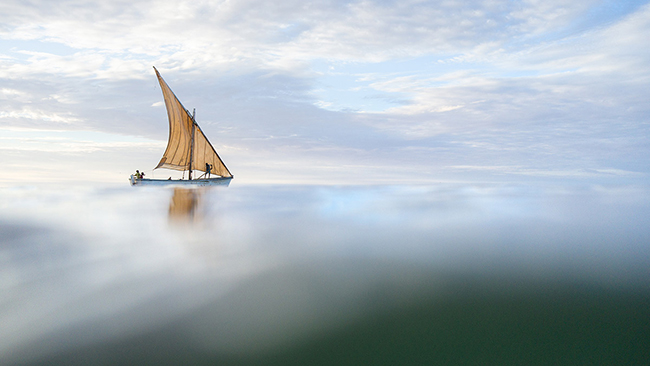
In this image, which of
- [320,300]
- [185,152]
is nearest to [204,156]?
[185,152]

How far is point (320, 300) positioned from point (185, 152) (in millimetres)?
53499

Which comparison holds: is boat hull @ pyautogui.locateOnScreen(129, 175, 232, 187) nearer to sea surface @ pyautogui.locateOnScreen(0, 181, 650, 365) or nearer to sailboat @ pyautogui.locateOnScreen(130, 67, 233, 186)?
sailboat @ pyautogui.locateOnScreen(130, 67, 233, 186)

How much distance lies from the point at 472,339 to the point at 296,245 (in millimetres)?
10278

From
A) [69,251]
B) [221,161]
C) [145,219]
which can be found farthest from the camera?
[221,161]

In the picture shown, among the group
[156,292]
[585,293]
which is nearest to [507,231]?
[585,293]

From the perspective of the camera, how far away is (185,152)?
5619 centimetres

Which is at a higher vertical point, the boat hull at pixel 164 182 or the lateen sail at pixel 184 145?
the lateen sail at pixel 184 145

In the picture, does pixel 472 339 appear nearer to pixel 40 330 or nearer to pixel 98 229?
pixel 40 330

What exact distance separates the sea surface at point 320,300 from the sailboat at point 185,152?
35.9 meters

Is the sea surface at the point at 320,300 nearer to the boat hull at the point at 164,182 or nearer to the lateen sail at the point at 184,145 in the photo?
the lateen sail at the point at 184,145

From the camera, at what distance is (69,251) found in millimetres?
13859

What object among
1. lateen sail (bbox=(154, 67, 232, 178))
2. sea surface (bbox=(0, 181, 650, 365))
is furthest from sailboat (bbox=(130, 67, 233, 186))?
sea surface (bbox=(0, 181, 650, 365))

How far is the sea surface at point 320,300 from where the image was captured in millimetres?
5906

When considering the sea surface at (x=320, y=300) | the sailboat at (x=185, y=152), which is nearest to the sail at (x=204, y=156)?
the sailboat at (x=185, y=152)
